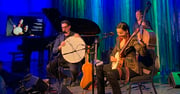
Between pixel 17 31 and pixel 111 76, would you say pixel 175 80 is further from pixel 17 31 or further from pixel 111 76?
pixel 17 31

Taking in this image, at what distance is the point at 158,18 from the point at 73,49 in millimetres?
2521

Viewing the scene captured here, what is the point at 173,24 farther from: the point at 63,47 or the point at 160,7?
the point at 63,47

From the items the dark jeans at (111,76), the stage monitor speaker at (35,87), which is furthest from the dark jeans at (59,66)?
the dark jeans at (111,76)

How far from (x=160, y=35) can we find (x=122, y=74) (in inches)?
106

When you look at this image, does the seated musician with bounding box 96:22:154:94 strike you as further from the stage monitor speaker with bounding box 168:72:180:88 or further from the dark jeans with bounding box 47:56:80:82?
the stage monitor speaker with bounding box 168:72:180:88

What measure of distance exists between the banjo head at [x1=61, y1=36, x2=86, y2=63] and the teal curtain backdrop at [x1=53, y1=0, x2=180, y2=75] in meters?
1.30

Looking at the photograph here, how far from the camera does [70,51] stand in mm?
3326

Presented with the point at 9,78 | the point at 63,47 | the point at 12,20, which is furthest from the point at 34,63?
the point at 63,47

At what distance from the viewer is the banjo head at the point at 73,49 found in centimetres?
328

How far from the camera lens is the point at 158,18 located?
182 inches

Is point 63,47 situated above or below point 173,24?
below

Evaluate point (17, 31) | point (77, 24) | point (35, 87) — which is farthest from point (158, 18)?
point (17, 31)

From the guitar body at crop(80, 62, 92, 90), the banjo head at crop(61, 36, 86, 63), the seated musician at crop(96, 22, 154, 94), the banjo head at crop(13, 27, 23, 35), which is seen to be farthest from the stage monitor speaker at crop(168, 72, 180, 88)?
the banjo head at crop(13, 27, 23, 35)

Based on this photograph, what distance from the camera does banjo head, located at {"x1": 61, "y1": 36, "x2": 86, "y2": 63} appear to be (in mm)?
3275
